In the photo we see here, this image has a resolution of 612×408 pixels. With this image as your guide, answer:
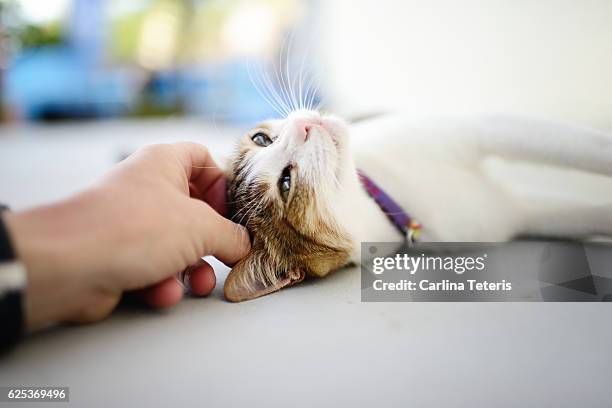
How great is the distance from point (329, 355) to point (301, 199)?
0.41 meters

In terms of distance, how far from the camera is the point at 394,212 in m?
1.19

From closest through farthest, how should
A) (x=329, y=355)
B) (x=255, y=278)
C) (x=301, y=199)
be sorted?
(x=329, y=355), (x=255, y=278), (x=301, y=199)

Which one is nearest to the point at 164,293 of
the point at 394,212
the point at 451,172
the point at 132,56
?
the point at 394,212

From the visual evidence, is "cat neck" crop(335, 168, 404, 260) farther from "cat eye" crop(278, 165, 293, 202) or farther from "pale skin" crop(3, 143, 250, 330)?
"pale skin" crop(3, 143, 250, 330)

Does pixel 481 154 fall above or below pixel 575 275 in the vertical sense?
above

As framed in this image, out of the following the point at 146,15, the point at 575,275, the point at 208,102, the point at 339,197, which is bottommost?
the point at 575,275

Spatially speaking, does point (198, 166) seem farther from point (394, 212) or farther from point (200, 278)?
point (394, 212)

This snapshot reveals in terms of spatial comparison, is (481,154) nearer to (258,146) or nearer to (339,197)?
(339,197)

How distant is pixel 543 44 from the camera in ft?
6.85

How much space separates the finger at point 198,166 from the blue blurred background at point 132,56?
211 inches

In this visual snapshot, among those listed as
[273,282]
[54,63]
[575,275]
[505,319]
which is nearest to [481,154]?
[575,275]

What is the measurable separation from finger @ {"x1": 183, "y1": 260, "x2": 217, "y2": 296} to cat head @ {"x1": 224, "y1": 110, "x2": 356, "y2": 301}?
0.42 feet

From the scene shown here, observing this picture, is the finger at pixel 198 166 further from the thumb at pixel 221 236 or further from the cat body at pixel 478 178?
the cat body at pixel 478 178

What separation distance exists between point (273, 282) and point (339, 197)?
0.26m
